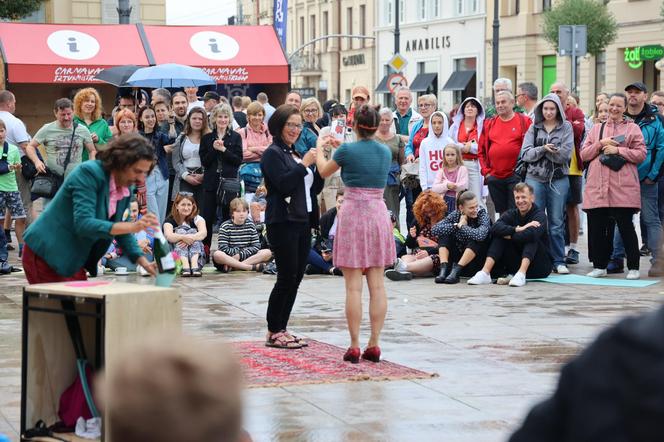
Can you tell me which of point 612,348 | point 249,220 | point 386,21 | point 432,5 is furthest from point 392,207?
point 386,21

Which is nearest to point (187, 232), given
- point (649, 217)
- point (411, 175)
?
point (411, 175)

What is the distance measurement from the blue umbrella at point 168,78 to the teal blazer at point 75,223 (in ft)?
44.7

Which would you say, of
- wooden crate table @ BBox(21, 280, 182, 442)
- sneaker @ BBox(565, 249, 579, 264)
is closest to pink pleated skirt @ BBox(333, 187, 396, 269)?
wooden crate table @ BBox(21, 280, 182, 442)

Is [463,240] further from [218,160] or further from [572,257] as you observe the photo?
[218,160]

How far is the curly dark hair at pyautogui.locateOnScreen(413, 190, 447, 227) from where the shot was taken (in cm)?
1386

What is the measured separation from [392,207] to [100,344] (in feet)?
32.9

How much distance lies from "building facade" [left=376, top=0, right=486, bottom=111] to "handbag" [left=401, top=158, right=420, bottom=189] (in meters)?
45.1

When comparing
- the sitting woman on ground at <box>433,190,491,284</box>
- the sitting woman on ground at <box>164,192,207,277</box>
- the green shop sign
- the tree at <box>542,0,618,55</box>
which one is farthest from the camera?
the tree at <box>542,0,618,55</box>

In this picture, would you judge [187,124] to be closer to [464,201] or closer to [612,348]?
[464,201]

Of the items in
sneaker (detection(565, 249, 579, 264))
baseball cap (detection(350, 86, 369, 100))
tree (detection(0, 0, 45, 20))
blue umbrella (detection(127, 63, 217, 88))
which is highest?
tree (detection(0, 0, 45, 20))

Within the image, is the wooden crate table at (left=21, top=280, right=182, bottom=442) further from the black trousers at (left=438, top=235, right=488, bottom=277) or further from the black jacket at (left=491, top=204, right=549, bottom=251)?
the black trousers at (left=438, top=235, right=488, bottom=277)

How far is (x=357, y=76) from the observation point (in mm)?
77000

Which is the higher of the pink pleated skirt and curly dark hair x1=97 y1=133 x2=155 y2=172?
curly dark hair x1=97 y1=133 x2=155 y2=172

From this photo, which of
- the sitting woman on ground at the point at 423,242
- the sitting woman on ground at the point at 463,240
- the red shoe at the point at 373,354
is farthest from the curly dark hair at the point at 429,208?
the red shoe at the point at 373,354
